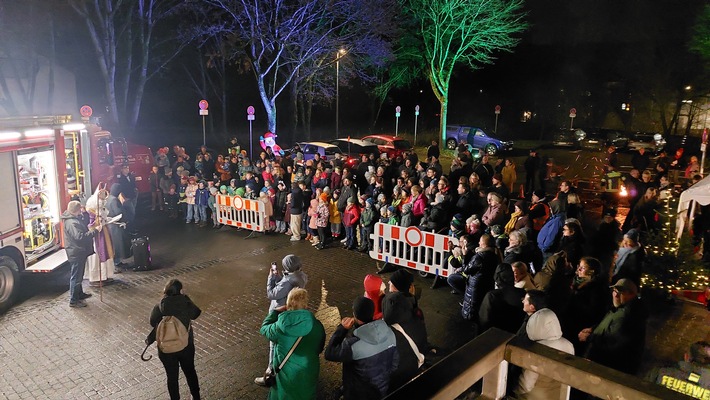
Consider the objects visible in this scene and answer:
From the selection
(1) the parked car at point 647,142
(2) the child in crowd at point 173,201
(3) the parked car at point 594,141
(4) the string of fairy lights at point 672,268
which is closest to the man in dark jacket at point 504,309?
(4) the string of fairy lights at point 672,268

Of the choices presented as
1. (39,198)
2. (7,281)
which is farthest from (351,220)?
(7,281)

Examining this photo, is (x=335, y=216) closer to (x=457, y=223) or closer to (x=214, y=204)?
(x=214, y=204)

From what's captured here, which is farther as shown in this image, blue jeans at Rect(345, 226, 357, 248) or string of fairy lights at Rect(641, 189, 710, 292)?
blue jeans at Rect(345, 226, 357, 248)

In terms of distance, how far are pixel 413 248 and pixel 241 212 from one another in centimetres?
552

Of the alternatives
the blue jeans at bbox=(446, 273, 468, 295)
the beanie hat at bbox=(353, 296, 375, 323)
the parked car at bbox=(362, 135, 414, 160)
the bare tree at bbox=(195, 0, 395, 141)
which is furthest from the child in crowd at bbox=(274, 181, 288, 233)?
the bare tree at bbox=(195, 0, 395, 141)

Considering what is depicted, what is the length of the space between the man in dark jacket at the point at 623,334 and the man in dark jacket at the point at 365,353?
2.27m

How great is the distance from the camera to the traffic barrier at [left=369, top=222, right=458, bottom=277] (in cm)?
988

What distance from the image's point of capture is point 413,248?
1035cm

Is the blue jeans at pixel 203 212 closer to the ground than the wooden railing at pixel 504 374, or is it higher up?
closer to the ground

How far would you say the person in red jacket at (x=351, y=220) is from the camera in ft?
39.3

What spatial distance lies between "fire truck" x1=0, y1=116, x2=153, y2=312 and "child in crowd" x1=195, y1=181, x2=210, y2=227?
2473 millimetres

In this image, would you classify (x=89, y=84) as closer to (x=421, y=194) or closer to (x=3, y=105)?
(x=3, y=105)

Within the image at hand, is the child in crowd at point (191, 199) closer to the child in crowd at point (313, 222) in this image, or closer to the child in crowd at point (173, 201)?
the child in crowd at point (173, 201)

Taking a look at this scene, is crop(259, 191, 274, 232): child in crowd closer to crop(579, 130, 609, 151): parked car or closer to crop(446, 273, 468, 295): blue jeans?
crop(446, 273, 468, 295): blue jeans
